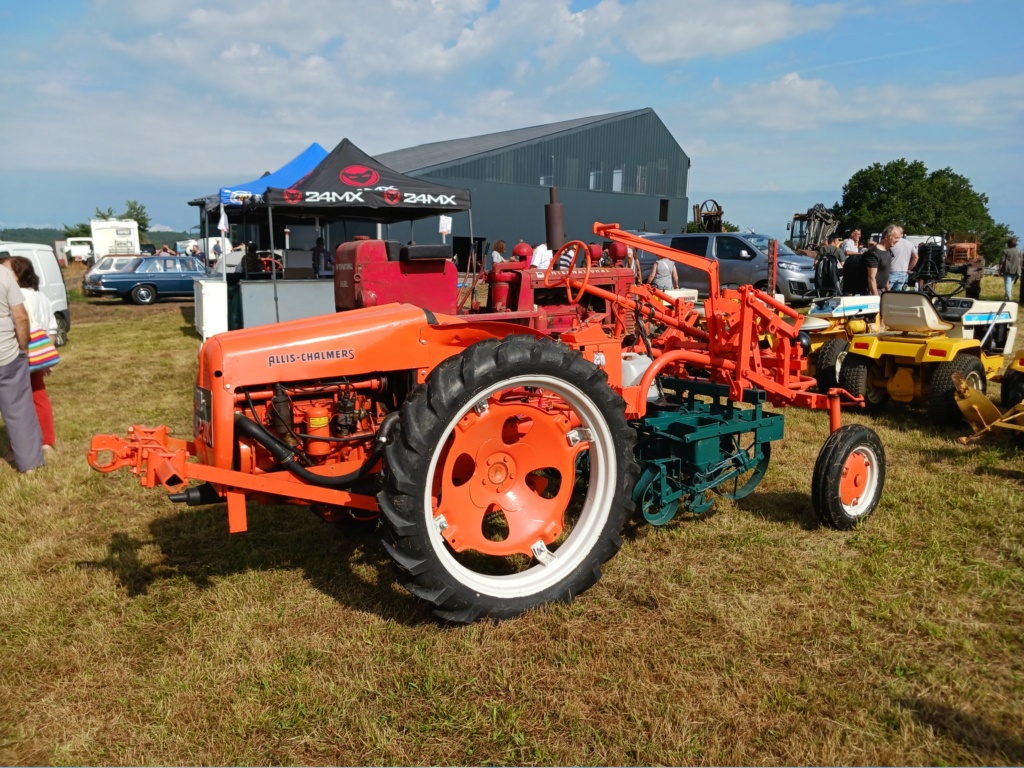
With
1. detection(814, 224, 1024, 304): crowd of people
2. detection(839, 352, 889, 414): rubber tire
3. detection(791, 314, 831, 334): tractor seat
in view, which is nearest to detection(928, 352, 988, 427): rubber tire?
detection(839, 352, 889, 414): rubber tire

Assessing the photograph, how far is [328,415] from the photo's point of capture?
330cm

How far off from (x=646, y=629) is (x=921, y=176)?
51.5 metres

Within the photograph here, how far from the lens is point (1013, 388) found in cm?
629

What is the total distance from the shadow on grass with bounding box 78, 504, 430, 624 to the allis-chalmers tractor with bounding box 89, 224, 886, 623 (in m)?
0.35

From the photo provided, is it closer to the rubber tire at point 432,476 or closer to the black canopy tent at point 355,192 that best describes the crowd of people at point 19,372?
the rubber tire at point 432,476

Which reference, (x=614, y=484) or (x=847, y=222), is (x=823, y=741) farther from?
(x=847, y=222)

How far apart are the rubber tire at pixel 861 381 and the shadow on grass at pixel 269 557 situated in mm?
5098

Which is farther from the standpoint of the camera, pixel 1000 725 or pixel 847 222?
pixel 847 222

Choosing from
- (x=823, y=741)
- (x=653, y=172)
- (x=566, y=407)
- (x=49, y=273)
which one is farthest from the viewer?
(x=653, y=172)

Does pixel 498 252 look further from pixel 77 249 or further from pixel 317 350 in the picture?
pixel 77 249

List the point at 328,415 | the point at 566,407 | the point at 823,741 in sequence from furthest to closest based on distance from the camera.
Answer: the point at 566,407, the point at 328,415, the point at 823,741

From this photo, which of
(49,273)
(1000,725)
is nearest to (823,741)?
(1000,725)

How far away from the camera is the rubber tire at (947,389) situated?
654 cm

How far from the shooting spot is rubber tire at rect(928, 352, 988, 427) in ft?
21.4
